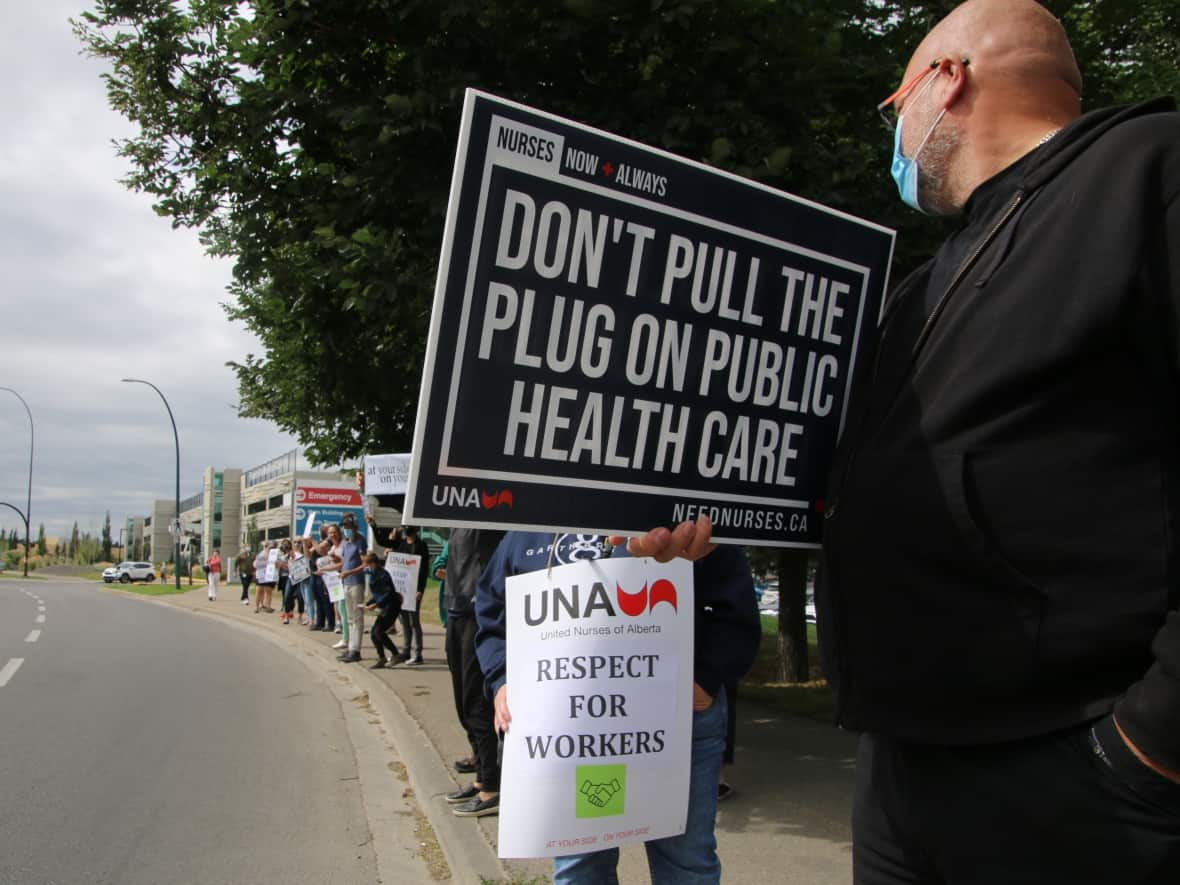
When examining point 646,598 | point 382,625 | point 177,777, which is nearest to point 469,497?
point 646,598

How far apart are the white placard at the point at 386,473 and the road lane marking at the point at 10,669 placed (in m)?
4.63

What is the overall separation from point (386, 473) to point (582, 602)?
Result: 961 cm

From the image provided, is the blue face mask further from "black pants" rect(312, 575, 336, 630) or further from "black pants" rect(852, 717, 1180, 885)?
"black pants" rect(312, 575, 336, 630)

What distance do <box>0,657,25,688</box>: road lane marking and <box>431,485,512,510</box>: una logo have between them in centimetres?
1177

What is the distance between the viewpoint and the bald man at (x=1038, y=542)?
1292mm

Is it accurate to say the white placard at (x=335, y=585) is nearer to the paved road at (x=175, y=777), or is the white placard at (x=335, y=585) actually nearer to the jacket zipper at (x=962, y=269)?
the paved road at (x=175, y=777)

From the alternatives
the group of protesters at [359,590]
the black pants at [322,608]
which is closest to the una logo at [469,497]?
the group of protesters at [359,590]

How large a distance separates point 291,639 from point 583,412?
17.7 m

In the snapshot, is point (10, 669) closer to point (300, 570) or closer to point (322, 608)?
point (300, 570)

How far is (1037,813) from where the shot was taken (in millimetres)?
1347

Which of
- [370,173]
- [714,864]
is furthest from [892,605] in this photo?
[370,173]

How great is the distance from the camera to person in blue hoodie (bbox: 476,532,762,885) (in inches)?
111

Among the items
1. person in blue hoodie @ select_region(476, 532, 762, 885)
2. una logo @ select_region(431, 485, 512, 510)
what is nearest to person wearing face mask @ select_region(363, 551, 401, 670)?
person in blue hoodie @ select_region(476, 532, 762, 885)

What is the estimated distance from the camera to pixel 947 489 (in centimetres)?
140
